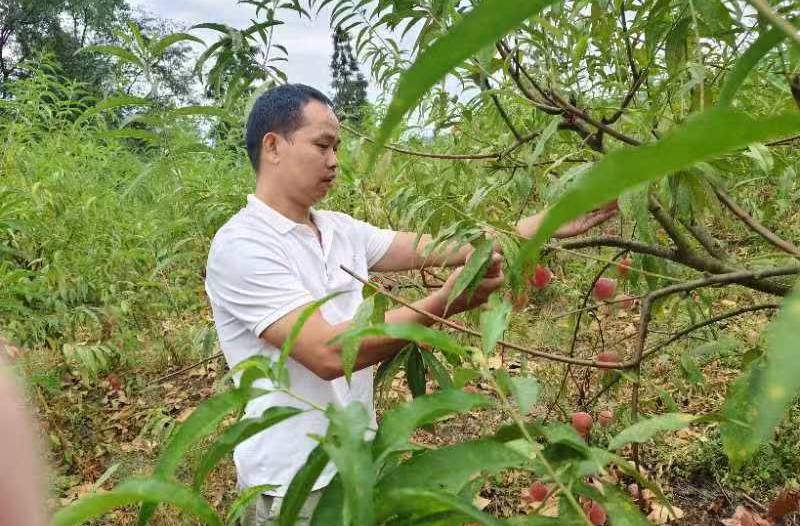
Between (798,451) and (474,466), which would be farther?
(798,451)

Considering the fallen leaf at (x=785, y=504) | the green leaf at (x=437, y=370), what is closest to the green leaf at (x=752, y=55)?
the green leaf at (x=437, y=370)

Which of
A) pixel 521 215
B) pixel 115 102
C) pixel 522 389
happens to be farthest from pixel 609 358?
pixel 115 102

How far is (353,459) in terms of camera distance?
0.49 m

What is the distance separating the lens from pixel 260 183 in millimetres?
1901

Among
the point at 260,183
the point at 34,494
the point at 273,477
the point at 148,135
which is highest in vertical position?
the point at 148,135

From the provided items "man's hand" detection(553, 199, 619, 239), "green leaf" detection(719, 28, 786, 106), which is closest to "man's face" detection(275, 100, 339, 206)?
"man's hand" detection(553, 199, 619, 239)

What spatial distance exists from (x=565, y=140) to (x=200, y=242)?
7.49ft

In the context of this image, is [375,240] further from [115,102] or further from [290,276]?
[115,102]

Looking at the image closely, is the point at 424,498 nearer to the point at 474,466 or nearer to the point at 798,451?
the point at 474,466

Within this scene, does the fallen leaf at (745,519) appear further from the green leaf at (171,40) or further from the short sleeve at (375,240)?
the green leaf at (171,40)

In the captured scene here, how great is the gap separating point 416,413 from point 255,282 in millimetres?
1115

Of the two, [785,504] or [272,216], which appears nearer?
[785,504]

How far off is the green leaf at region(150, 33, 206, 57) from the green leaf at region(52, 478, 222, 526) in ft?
2.73

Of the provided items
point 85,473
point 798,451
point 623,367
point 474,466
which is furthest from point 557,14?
point 85,473
